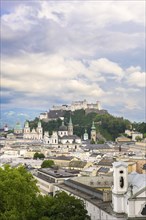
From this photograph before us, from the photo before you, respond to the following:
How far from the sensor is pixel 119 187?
136 feet

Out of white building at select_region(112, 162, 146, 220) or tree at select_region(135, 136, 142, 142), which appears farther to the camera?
tree at select_region(135, 136, 142, 142)

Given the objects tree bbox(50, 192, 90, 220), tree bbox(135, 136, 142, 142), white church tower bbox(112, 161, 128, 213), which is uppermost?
tree bbox(135, 136, 142, 142)

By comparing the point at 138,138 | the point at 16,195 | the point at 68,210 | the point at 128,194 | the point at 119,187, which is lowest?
the point at 68,210

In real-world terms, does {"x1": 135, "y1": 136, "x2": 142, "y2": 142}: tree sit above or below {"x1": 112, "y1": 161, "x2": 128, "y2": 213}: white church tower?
above

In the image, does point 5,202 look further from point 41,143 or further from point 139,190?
point 41,143

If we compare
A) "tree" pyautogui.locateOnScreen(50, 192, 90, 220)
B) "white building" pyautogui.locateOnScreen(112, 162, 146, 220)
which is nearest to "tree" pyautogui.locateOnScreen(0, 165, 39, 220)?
"tree" pyautogui.locateOnScreen(50, 192, 90, 220)

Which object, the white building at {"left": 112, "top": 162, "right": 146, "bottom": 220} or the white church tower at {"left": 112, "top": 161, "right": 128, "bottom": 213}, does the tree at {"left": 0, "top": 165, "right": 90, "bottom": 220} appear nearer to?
the white church tower at {"left": 112, "top": 161, "right": 128, "bottom": 213}

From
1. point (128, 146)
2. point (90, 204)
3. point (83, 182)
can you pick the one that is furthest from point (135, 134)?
point (90, 204)

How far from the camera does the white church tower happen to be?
40.8 m

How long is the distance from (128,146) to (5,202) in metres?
126

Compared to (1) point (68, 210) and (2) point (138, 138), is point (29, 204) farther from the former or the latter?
(2) point (138, 138)

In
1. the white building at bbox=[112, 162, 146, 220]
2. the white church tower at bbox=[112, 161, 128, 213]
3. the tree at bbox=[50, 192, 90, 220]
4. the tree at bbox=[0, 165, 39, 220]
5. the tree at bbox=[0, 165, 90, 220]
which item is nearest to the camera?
the white building at bbox=[112, 162, 146, 220]

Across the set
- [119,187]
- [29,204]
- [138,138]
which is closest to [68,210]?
[119,187]

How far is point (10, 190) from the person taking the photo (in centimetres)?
4469
